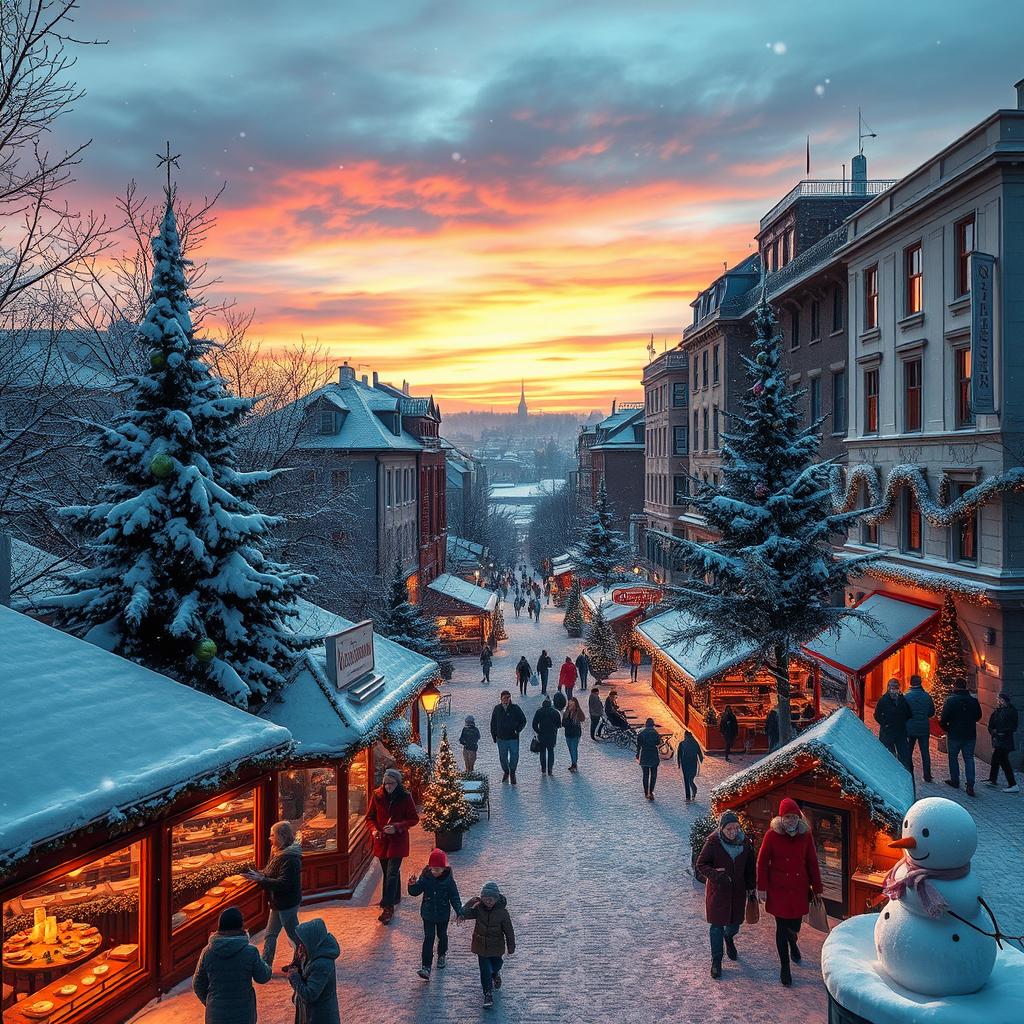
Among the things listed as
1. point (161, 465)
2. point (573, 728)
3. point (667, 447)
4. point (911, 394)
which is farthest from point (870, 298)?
point (667, 447)

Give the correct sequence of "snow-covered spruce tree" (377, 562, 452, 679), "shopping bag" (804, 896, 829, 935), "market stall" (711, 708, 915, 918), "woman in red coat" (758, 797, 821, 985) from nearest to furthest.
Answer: "woman in red coat" (758, 797, 821, 985) → "market stall" (711, 708, 915, 918) → "shopping bag" (804, 896, 829, 935) → "snow-covered spruce tree" (377, 562, 452, 679)

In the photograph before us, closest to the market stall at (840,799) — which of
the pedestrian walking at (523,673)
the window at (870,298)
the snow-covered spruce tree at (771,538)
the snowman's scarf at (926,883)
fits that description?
the snowman's scarf at (926,883)

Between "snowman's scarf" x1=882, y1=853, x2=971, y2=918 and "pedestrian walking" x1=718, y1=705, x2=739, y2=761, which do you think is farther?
"pedestrian walking" x1=718, y1=705, x2=739, y2=761

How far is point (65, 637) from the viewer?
9703mm

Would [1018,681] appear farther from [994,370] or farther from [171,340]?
[171,340]

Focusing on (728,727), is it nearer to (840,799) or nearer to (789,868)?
(840,799)

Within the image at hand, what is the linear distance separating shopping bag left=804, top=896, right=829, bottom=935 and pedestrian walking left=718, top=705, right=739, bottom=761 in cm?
891

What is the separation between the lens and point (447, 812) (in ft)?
45.0

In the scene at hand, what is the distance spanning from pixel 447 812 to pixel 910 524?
49.5 ft

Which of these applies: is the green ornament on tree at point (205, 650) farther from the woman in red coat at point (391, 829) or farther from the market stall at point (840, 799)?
the market stall at point (840, 799)

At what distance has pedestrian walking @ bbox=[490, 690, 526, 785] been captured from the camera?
57.9 ft

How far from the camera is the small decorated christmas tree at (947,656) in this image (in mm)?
19578

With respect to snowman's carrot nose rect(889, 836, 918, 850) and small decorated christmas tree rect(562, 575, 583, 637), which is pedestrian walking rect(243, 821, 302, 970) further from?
small decorated christmas tree rect(562, 575, 583, 637)

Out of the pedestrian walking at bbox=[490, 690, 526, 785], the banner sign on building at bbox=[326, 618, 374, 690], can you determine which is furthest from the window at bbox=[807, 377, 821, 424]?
the banner sign on building at bbox=[326, 618, 374, 690]
